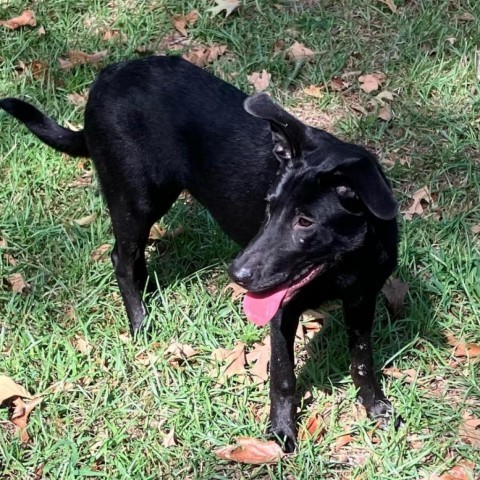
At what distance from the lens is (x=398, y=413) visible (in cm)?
367

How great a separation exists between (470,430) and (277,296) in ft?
4.11

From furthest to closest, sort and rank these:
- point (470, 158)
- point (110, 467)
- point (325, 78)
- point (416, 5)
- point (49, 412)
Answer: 1. point (416, 5)
2. point (325, 78)
3. point (470, 158)
4. point (49, 412)
5. point (110, 467)

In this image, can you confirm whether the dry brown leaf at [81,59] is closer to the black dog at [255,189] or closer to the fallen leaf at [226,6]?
the fallen leaf at [226,6]

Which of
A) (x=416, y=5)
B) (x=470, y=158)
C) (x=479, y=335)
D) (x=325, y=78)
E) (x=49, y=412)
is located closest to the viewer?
(x=49, y=412)

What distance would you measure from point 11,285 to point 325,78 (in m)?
2.61

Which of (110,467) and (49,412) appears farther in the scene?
(49,412)

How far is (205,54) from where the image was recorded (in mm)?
5797

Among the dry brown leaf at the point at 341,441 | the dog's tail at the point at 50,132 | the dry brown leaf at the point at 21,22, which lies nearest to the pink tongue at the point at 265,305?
the dry brown leaf at the point at 341,441

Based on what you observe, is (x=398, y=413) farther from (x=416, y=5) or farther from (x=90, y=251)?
(x=416, y=5)

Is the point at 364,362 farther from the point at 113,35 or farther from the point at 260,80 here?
the point at 113,35

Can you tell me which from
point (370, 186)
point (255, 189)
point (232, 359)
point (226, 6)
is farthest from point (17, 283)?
→ point (226, 6)

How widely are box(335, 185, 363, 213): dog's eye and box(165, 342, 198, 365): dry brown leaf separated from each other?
56.3 inches

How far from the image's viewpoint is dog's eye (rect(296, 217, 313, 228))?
291cm

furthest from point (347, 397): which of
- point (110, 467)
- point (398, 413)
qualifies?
point (110, 467)
